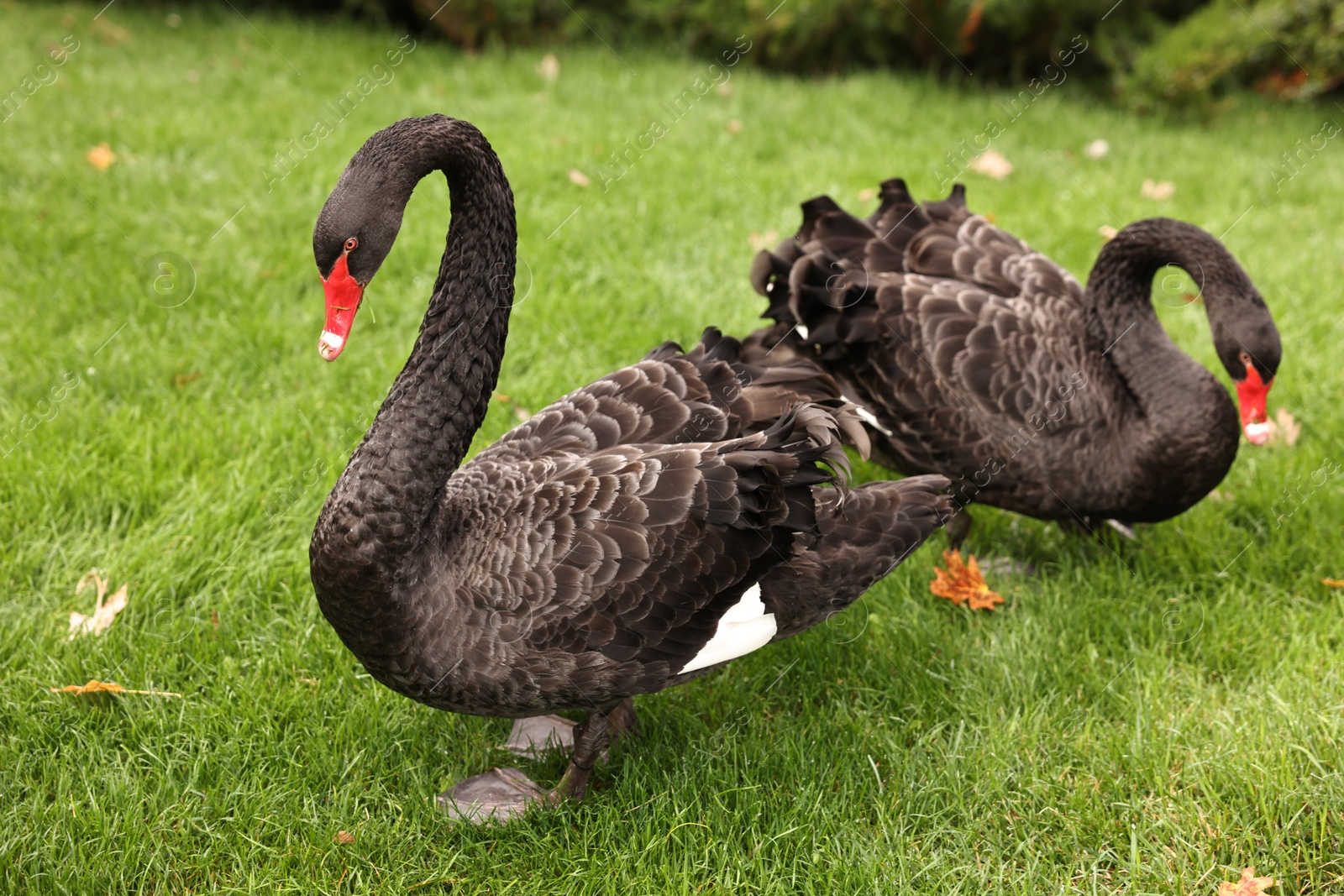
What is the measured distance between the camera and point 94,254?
4574mm

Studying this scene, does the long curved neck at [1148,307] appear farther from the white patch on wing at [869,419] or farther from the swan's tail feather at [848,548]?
the swan's tail feather at [848,548]

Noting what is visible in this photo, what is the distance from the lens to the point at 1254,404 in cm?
309

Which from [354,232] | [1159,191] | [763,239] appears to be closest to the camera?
[354,232]

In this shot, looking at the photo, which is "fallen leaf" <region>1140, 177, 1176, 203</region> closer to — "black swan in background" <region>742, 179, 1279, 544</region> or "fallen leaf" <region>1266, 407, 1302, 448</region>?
"fallen leaf" <region>1266, 407, 1302, 448</region>

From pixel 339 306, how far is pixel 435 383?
328 mm

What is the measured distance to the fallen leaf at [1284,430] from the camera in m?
3.88

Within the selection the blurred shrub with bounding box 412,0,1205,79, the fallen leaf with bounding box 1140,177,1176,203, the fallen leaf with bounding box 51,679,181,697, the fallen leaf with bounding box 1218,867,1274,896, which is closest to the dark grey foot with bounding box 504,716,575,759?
the fallen leaf with bounding box 51,679,181,697

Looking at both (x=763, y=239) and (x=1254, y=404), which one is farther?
(x=763, y=239)

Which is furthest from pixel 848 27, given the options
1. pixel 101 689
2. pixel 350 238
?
pixel 101 689

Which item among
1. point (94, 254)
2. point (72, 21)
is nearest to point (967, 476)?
point (94, 254)

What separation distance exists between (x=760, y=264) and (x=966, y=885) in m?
1.98

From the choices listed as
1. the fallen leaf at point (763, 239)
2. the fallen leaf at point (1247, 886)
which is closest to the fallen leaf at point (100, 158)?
the fallen leaf at point (763, 239)

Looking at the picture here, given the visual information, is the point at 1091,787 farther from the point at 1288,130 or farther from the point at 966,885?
the point at 1288,130

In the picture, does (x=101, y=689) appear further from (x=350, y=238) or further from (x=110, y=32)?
(x=110, y=32)
